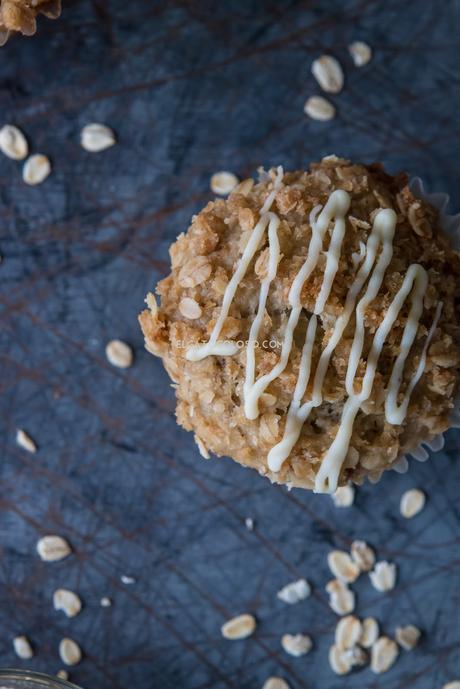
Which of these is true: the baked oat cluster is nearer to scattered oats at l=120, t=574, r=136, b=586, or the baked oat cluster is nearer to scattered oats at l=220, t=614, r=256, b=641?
scattered oats at l=120, t=574, r=136, b=586

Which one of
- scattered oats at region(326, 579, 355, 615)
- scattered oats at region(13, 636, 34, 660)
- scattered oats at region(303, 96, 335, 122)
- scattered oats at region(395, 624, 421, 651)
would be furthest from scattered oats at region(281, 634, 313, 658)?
scattered oats at region(303, 96, 335, 122)

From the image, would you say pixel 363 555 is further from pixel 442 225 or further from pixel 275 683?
pixel 442 225

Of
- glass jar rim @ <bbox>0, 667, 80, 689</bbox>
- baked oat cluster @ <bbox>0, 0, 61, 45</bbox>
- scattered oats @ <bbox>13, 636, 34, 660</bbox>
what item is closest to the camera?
baked oat cluster @ <bbox>0, 0, 61, 45</bbox>

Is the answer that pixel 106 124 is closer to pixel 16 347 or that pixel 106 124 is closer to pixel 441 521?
pixel 16 347

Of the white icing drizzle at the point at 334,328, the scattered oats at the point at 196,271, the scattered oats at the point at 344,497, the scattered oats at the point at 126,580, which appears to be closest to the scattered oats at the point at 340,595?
the scattered oats at the point at 344,497

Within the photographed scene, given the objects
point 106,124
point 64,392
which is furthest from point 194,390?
point 106,124

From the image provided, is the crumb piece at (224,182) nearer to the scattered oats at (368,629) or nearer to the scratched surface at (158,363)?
the scratched surface at (158,363)
